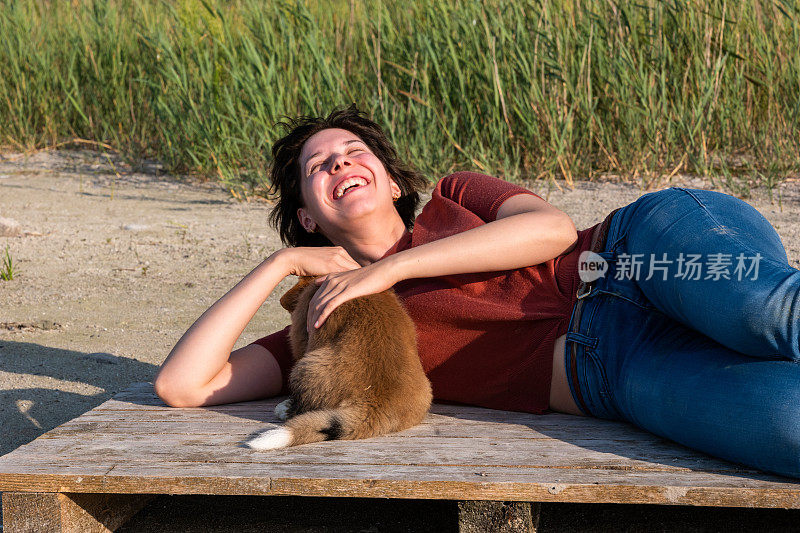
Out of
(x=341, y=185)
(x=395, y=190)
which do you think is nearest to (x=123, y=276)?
(x=395, y=190)

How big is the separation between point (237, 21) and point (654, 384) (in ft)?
21.2

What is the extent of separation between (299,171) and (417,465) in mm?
1478

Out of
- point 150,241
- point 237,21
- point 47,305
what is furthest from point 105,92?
point 47,305

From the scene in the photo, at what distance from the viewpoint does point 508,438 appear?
241cm

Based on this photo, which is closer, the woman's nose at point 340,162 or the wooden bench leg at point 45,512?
the wooden bench leg at point 45,512

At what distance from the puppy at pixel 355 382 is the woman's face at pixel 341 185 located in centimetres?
44

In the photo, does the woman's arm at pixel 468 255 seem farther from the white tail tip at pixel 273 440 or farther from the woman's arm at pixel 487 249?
the white tail tip at pixel 273 440

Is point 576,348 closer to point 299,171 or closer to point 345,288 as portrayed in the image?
point 345,288

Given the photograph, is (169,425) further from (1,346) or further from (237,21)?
(237,21)

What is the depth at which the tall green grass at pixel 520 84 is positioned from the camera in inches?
262

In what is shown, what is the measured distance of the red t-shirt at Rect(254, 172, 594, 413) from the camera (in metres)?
2.69

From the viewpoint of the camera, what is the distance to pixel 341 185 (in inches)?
114

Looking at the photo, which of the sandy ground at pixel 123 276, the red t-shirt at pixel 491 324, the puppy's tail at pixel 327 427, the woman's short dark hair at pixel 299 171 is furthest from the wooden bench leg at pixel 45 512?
the woman's short dark hair at pixel 299 171

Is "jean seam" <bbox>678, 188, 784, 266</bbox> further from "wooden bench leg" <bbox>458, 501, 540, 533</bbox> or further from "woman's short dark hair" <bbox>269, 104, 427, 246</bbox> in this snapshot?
"woman's short dark hair" <bbox>269, 104, 427, 246</bbox>
